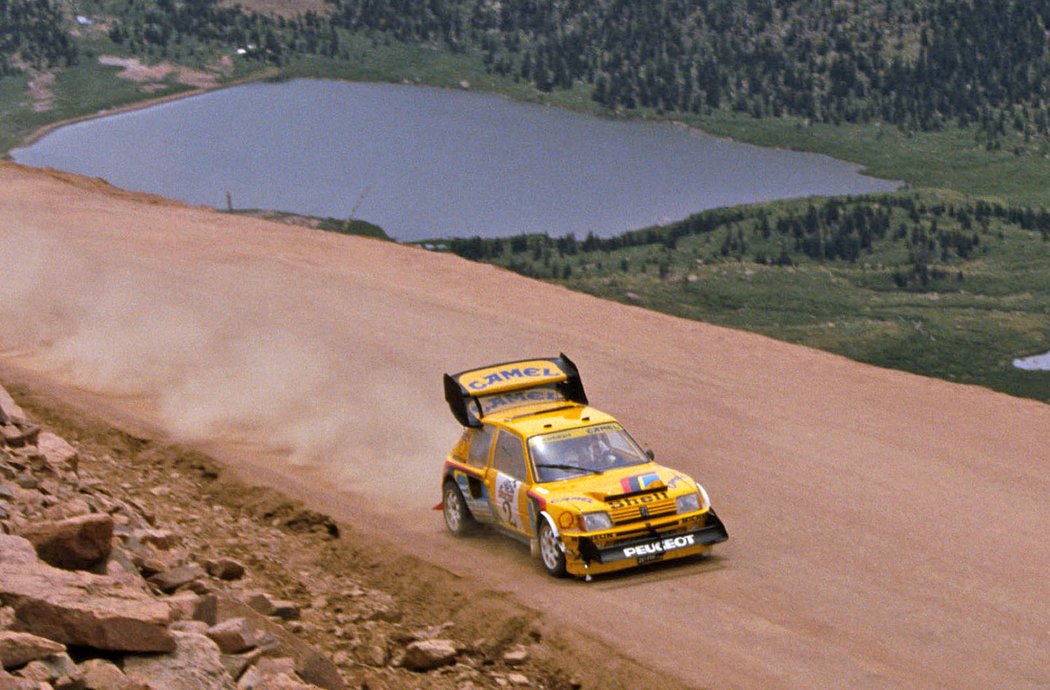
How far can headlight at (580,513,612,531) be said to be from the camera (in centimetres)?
1852

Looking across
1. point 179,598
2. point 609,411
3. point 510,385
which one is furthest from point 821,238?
point 179,598

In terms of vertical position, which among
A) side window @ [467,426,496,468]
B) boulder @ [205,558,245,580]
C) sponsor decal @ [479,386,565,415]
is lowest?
boulder @ [205,558,245,580]

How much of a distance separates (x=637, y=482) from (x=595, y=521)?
89cm

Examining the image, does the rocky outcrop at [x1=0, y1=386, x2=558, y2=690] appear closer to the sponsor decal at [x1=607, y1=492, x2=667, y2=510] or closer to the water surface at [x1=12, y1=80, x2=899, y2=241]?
the sponsor decal at [x1=607, y1=492, x2=667, y2=510]

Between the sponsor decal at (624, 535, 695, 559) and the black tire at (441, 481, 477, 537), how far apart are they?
2.99m

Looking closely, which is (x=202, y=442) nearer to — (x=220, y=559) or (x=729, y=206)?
(x=220, y=559)

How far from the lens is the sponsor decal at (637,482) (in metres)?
19.0

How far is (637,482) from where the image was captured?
19.1 m

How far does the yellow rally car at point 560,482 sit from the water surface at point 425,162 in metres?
31.9

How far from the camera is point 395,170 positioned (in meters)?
60.4

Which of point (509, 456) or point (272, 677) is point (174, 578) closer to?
point (272, 677)

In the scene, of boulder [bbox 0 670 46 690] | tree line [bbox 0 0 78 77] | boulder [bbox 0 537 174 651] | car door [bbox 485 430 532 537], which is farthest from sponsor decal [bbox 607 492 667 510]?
tree line [bbox 0 0 78 77]

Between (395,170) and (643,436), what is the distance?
34133mm

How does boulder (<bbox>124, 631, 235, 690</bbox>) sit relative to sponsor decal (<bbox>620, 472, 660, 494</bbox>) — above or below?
above
